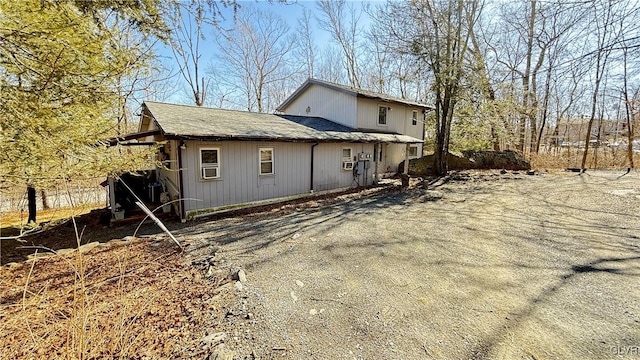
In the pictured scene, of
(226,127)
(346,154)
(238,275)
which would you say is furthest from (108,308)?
(346,154)

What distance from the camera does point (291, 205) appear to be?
31.3ft

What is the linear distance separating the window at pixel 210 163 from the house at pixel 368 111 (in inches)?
329

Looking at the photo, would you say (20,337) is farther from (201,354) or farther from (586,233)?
(586,233)

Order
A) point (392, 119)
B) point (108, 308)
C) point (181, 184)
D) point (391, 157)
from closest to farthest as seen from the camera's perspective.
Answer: point (108, 308)
point (181, 184)
point (392, 119)
point (391, 157)

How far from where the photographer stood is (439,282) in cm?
398

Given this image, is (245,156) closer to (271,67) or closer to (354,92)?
(354,92)

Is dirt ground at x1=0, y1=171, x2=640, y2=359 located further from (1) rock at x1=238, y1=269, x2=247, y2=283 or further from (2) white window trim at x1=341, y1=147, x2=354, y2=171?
(2) white window trim at x1=341, y1=147, x2=354, y2=171

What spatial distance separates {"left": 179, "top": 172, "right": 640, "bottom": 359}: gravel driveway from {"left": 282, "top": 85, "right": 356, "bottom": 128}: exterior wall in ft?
27.6

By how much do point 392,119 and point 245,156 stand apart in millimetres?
11201

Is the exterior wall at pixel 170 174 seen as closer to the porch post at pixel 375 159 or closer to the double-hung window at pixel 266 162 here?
the double-hung window at pixel 266 162

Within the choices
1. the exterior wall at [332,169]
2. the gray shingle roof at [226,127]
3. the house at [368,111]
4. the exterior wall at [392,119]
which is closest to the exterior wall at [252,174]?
the exterior wall at [332,169]

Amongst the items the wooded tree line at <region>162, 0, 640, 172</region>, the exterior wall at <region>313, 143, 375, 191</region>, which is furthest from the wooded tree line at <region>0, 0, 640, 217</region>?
the exterior wall at <region>313, 143, 375, 191</region>

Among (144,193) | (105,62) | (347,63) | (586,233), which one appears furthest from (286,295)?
(347,63)

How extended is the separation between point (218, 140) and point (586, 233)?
32.1 ft
